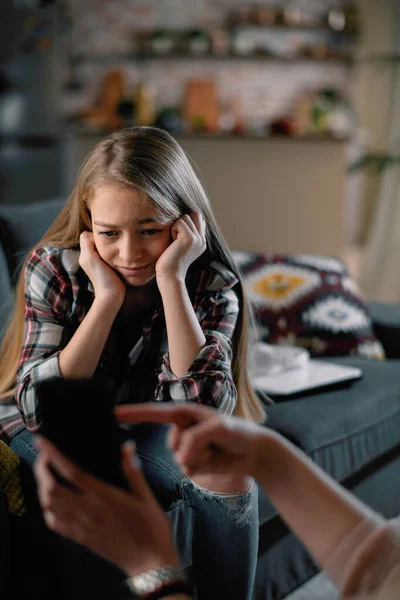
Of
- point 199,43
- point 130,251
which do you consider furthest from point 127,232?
point 199,43

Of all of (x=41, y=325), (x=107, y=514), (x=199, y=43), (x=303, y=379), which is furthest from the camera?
(x=199, y=43)

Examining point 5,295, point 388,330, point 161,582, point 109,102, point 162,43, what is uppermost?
point 161,582

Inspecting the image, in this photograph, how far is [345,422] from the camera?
1.80 m

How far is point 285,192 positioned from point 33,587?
11.8 feet

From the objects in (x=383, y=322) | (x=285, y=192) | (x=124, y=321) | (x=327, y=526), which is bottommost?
(x=285, y=192)

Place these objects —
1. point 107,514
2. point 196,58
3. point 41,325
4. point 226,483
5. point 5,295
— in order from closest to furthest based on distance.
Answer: point 107,514, point 226,483, point 41,325, point 5,295, point 196,58

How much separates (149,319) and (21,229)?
1.81ft

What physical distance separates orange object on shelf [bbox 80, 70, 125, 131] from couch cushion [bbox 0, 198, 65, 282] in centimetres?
430

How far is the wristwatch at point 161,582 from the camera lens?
0.70m

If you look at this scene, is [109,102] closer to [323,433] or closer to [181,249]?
[323,433]

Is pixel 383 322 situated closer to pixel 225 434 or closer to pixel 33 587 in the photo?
pixel 33 587

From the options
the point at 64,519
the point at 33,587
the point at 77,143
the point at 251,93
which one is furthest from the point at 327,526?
the point at 251,93

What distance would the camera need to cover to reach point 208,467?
795mm

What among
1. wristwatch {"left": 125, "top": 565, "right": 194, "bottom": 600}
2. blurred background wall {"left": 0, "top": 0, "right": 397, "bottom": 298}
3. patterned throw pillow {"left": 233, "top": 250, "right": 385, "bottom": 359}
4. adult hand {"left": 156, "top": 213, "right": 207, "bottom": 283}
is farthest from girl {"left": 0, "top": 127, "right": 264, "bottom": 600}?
blurred background wall {"left": 0, "top": 0, "right": 397, "bottom": 298}
